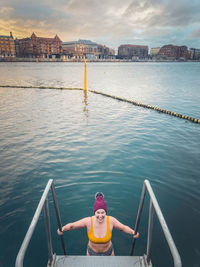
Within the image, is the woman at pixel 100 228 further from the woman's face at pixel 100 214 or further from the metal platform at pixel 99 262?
the metal platform at pixel 99 262

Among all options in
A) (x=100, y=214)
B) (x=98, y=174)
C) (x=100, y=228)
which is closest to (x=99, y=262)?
(x=100, y=228)

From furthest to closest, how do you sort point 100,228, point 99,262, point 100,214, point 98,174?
point 98,174 < point 100,228 < point 100,214 < point 99,262

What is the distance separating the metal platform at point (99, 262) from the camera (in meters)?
3.50

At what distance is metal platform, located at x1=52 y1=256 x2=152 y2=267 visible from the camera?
3500 millimetres

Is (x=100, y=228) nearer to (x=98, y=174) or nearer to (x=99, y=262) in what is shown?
(x=99, y=262)

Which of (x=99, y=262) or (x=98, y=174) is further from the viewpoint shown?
(x=98, y=174)

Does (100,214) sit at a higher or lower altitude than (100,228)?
higher

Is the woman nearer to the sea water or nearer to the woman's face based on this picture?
the woman's face

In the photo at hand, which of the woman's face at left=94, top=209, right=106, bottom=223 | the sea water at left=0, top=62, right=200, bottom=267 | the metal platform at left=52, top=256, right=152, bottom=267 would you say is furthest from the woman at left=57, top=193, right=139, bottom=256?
the sea water at left=0, top=62, right=200, bottom=267

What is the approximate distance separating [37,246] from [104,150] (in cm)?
645

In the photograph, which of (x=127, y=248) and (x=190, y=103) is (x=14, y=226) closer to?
(x=127, y=248)

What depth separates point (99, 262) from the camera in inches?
141

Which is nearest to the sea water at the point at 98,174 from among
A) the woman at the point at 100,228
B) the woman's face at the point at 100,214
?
the woman at the point at 100,228

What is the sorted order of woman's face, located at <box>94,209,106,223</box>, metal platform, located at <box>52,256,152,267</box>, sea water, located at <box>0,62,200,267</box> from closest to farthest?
metal platform, located at <box>52,256,152,267</box>
woman's face, located at <box>94,209,106,223</box>
sea water, located at <box>0,62,200,267</box>
